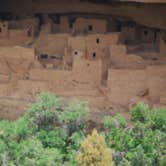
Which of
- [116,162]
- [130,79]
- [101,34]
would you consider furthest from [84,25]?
[116,162]

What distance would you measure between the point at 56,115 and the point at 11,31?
2063 millimetres

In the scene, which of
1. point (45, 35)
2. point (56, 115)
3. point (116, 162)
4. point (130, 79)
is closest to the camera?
point (116, 162)

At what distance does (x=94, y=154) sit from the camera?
7895 millimetres

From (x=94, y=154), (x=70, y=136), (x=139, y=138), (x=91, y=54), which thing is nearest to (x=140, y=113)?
(x=139, y=138)

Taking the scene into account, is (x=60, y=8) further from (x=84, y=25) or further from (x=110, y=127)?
(x=110, y=127)

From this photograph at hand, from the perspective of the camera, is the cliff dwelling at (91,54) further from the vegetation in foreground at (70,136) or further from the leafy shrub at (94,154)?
the leafy shrub at (94,154)

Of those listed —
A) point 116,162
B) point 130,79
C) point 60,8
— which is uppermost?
point 60,8


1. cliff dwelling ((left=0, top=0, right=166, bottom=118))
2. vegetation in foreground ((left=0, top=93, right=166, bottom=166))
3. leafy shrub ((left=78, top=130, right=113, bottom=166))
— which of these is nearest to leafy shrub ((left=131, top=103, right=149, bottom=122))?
vegetation in foreground ((left=0, top=93, right=166, bottom=166))

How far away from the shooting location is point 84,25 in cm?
1112

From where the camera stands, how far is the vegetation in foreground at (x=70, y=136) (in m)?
8.74

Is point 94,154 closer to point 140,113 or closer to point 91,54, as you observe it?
point 140,113

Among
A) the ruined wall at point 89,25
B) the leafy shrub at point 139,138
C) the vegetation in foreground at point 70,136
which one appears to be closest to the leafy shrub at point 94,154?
the vegetation in foreground at point 70,136

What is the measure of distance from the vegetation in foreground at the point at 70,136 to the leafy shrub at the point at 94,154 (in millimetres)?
298

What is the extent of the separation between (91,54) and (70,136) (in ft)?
5.57
